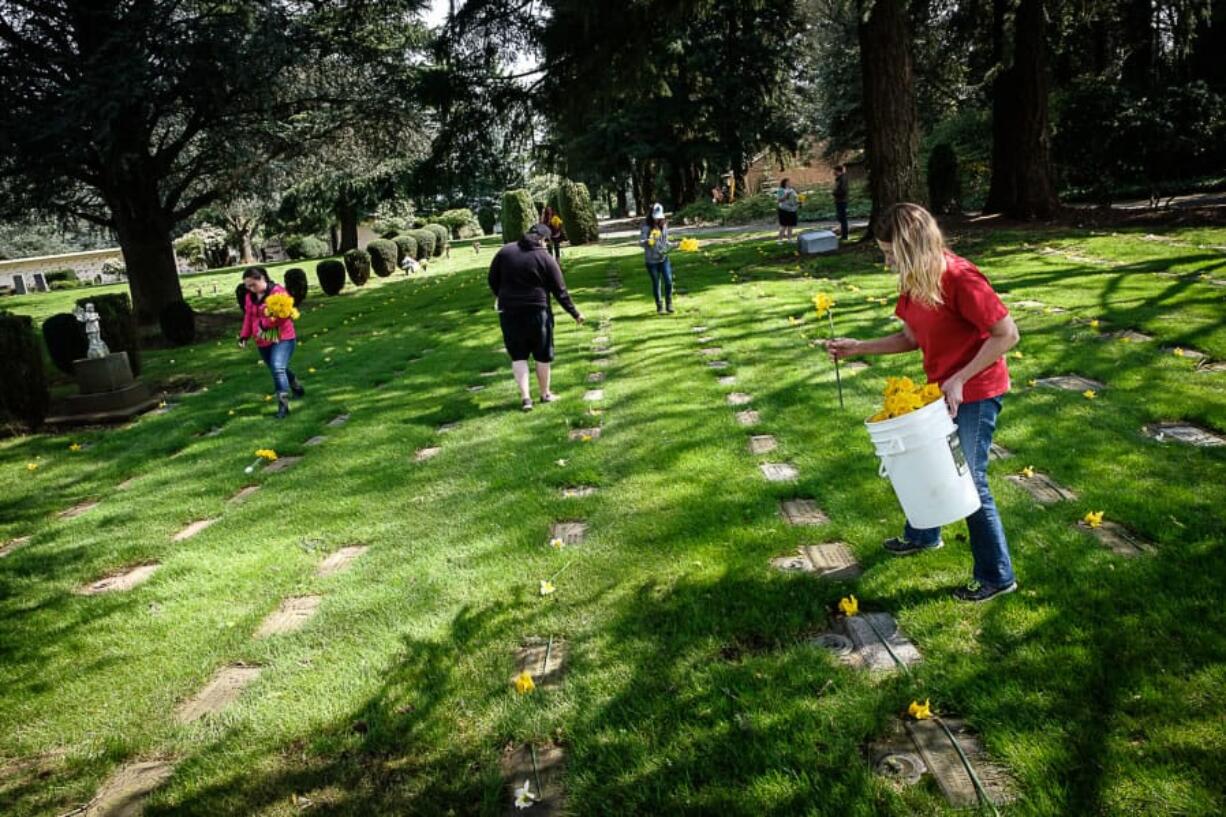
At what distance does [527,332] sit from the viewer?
6656 millimetres

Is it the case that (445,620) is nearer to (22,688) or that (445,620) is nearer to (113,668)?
(113,668)

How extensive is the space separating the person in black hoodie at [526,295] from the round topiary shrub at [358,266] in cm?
1595

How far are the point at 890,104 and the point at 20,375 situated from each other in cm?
1363

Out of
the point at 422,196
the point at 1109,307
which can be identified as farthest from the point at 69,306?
the point at 1109,307

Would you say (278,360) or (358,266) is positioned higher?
(358,266)

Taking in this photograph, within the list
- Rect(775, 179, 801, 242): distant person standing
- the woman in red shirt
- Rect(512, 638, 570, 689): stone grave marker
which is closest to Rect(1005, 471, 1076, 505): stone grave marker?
the woman in red shirt

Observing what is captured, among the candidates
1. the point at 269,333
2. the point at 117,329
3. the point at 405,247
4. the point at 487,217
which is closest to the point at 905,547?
the point at 269,333

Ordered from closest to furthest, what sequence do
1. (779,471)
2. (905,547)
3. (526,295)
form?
(905,547)
(779,471)
(526,295)

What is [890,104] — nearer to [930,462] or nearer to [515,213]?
[930,462]

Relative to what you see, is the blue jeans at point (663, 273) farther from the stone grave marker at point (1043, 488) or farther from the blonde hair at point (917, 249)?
the blonde hair at point (917, 249)

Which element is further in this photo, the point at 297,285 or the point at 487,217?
the point at 487,217

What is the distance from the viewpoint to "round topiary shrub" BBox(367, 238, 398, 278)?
75.6 feet

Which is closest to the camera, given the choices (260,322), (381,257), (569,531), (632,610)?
(632,610)

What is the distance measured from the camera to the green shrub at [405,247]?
1010 inches
